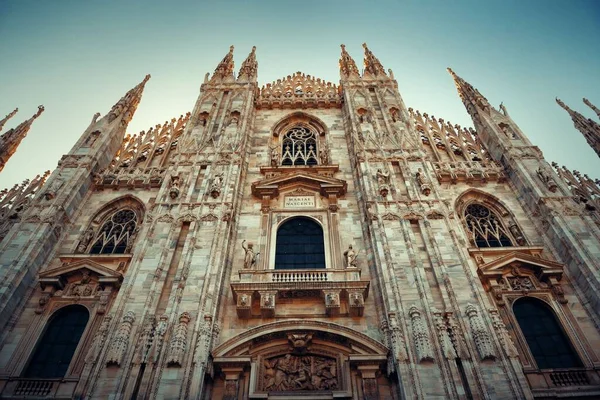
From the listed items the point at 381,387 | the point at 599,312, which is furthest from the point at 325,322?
the point at 599,312

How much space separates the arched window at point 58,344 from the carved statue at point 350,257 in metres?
7.87

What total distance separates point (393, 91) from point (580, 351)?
45.3ft

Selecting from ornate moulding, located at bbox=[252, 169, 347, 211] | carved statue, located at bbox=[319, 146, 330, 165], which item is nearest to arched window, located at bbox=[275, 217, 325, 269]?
ornate moulding, located at bbox=[252, 169, 347, 211]

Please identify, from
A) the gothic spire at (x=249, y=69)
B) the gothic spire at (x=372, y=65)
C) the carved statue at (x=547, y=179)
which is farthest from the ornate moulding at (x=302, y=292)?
the gothic spire at (x=372, y=65)

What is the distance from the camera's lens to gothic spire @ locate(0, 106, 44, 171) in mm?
16419

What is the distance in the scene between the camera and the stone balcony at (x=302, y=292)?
468 inches

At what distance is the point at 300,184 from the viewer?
54.3 ft

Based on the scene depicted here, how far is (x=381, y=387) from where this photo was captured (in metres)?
10.4

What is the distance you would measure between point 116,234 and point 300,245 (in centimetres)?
662

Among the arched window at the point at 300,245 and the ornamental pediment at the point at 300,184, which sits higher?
the ornamental pediment at the point at 300,184

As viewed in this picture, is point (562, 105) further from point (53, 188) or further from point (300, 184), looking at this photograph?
point (53, 188)

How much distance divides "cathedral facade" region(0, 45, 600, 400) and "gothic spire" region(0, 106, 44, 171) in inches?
61.2

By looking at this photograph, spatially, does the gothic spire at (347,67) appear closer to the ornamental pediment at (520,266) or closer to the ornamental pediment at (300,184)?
the ornamental pediment at (300,184)

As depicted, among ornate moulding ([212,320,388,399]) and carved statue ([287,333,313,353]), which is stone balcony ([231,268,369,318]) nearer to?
ornate moulding ([212,320,388,399])
